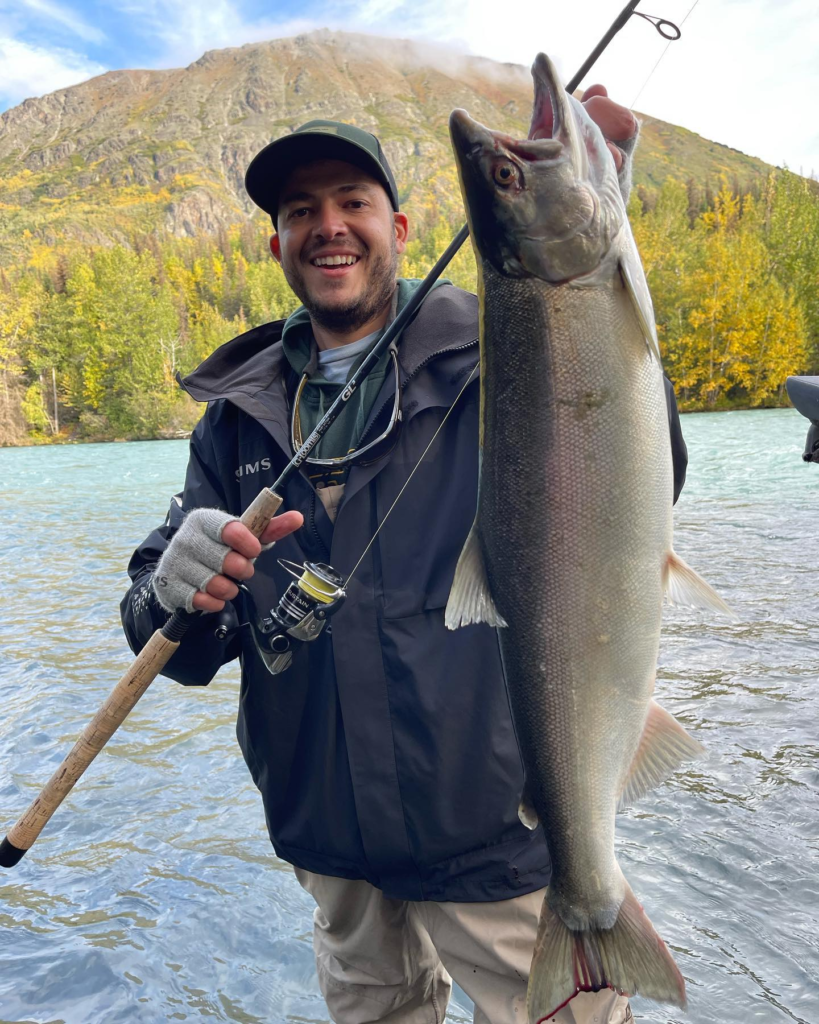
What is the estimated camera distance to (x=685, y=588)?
1.84 meters

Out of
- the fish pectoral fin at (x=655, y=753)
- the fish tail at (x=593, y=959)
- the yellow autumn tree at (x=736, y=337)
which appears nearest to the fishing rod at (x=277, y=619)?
the fish pectoral fin at (x=655, y=753)

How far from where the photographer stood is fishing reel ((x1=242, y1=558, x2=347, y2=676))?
2.29 metres

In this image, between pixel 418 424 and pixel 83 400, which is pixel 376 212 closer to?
pixel 418 424

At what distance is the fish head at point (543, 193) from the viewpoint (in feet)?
5.41

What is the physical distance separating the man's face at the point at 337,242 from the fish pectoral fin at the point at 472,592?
1.29 m

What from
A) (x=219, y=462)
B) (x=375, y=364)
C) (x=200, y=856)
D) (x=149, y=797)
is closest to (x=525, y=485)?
(x=375, y=364)

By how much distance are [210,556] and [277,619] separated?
0.27 m

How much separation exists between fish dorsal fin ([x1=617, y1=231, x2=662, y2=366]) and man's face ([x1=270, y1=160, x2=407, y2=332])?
133 cm

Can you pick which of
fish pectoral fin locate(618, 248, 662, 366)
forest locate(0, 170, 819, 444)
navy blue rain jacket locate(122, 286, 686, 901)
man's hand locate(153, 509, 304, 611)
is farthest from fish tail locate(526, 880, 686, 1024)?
forest locate(0, 170, 819, 444)

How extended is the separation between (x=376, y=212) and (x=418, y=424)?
37.5 inches

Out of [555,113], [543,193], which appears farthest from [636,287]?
[555,113]

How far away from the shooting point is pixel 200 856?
4.30 metres

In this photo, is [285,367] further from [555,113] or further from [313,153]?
[555,113]

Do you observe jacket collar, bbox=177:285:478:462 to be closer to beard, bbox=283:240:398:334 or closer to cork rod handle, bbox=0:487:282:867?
beard, bbox=283:240:398:334
